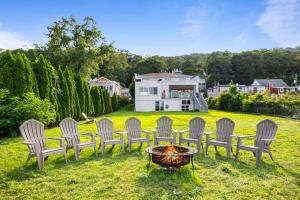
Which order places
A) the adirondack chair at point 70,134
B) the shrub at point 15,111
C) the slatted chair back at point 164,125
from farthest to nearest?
1. the shrub at point 15,111
2. the slatted chair back at point 164,125
3. the adirondack chair at point 70,134

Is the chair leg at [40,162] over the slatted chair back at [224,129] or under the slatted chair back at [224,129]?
under

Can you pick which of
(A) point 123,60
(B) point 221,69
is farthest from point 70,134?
(B) point 221,69

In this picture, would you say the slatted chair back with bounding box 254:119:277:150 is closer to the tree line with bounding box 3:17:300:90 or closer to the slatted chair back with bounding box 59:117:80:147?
the slatted chair back with bounding box 59:117:80:147

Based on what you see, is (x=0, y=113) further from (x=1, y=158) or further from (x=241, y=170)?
(x=241, y=170)

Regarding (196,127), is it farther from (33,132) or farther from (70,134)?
(33,132)

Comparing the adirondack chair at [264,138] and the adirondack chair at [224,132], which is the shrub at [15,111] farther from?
the adirondack chair at [264,138]

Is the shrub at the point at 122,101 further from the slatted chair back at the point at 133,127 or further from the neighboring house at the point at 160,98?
the slatted chair back at the point at 133,127

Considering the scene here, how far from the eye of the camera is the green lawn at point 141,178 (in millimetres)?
4590

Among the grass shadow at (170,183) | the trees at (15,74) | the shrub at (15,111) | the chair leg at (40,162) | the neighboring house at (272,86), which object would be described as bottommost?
the grass shadow at (170,183)

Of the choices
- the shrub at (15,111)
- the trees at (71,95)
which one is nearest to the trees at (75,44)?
the trees at (71,95)

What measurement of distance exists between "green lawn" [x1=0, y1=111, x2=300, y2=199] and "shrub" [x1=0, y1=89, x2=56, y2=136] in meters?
2.60

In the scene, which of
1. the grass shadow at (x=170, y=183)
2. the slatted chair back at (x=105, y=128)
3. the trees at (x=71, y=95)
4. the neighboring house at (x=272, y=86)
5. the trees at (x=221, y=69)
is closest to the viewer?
the grass shadow at (x=170, y=183)

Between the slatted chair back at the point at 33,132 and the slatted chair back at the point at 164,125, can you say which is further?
the slatted chair back at the point at 164,125

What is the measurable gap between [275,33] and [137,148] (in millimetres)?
9928
